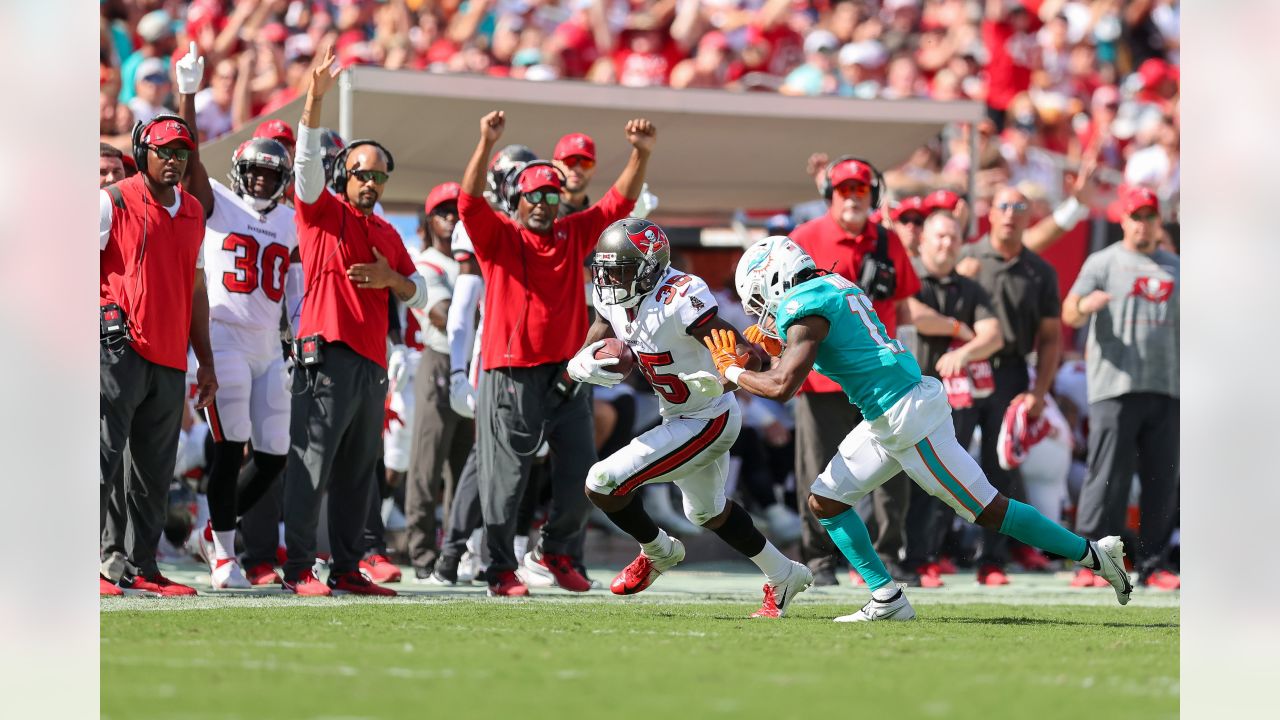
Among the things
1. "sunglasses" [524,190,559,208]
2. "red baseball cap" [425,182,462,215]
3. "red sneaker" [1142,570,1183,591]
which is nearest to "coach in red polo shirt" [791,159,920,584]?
"red sneaker" [1142,570,1183,591]

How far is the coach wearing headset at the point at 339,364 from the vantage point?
26.4 ft

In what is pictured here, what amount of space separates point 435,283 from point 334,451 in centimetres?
209

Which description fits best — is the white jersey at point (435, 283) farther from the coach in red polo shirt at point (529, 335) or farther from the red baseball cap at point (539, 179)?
the red baseball cap at point (539, 179)

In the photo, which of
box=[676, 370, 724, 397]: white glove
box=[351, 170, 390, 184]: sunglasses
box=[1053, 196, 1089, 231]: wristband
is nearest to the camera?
box=[676, 370, 724, 397]: white glove

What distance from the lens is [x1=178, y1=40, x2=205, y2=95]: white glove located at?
803 centimetres

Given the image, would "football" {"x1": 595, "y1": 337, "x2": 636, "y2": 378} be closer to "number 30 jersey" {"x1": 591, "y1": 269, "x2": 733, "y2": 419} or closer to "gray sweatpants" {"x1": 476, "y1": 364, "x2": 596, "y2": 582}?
"number 30 jersey" {"x1": 591, "y1": 269, "x2": 733, "y2": 419}

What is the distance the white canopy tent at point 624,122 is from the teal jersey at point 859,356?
13.9 feet

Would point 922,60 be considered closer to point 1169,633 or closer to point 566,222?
point 566,222

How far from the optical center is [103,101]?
13328 millimetres

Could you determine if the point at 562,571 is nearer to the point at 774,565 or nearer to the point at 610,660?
the point at 774,565

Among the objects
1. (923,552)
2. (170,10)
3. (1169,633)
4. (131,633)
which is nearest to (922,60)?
(170,10)

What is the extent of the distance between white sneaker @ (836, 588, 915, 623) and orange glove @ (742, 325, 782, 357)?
46.4 inches

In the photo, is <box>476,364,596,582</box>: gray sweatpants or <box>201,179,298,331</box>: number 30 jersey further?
<box>201,179,298,331</box>: number 30 jersey

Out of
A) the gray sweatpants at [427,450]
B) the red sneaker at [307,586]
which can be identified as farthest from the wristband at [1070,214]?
the red sneaker at [307,586]
